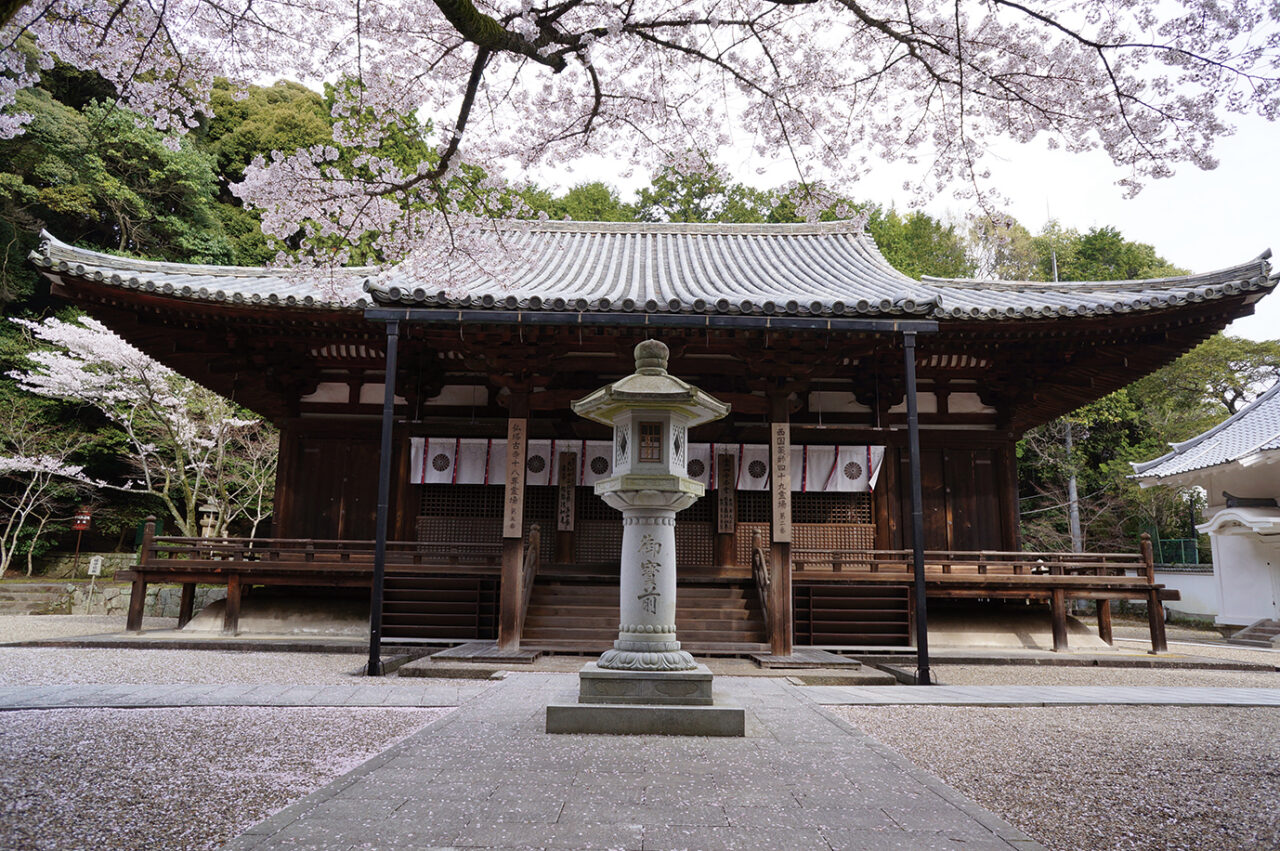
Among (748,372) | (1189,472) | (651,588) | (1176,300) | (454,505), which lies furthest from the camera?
(1189,472)

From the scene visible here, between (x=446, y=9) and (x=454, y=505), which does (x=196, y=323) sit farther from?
(x=446, y=9)

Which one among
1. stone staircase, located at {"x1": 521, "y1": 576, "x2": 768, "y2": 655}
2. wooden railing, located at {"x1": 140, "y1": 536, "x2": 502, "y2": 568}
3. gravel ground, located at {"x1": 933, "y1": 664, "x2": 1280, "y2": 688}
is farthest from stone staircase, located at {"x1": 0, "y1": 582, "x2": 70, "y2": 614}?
gravel ground, located at {"x1": 933, "y1": 664, "x2": 1280, "y2": 688}

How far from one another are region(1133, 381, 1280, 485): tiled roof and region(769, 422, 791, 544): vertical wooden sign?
Result: 12.0 m

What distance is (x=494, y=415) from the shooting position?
11.7 m

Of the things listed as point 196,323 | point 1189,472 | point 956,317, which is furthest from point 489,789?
point 1189,472

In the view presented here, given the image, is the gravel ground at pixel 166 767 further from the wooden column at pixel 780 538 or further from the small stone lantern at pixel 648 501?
the wooden column at pixel 780 538

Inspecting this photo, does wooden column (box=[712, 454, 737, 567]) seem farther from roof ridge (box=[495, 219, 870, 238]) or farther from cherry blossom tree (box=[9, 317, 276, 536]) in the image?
cherry blossom tree (box=[9, 317, 276, 536])

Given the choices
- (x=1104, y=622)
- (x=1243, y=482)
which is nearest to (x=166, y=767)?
(x=1104, y=622)

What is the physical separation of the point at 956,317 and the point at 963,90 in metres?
4.12

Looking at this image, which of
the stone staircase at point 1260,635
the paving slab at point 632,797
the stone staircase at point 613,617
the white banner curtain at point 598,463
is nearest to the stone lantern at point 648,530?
the paving slab at point 632,797

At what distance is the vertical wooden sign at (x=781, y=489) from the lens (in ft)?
29.8

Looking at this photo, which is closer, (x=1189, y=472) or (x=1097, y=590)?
(x=1097, y=590)

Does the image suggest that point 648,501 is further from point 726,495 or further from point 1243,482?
point 1243,482

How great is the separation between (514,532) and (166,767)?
201 inches
